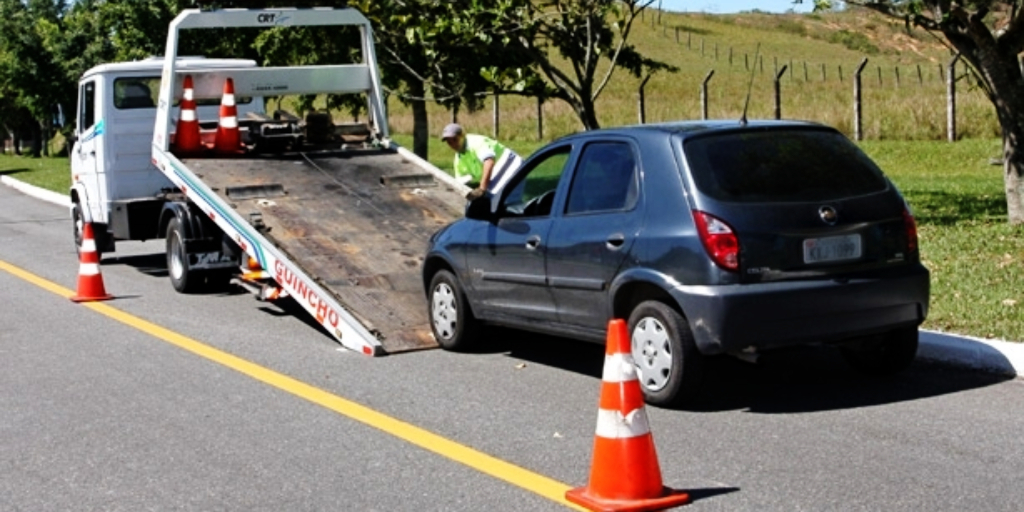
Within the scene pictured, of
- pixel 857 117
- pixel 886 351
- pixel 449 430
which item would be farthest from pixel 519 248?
pixel 857 117

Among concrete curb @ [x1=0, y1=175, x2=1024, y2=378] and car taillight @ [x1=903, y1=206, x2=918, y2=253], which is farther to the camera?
concrete curb @ [x1=0, y1=175, x2=1024, y2=378]

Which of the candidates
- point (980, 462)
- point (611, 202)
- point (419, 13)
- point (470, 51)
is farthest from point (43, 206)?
point (980, 462)

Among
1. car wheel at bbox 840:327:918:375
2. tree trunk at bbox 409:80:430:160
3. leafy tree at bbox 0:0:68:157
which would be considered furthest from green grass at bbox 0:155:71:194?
car wheel at bbox 840:327:918:375

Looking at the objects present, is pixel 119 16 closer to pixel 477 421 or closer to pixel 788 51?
pixel 477 421

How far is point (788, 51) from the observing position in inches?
2936

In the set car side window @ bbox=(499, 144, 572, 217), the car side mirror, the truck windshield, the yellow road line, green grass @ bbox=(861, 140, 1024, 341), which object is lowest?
the yellow road line

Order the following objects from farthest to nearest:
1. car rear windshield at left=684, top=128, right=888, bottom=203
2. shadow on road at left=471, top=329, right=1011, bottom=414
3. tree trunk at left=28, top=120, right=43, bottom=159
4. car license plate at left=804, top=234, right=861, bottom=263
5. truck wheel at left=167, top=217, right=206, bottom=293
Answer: tree trunk at left=28, top=120, right=43, bottom=159 → truck wheel at left=167, top=217, right=206, bottom=293 → shadow on road at left=471, top=329, right=1011, bottom=414 → car rear windshield at left=684, top=128, right=888, bottom=203 → car license plate at left=804, top=234, right=861, bottom=263

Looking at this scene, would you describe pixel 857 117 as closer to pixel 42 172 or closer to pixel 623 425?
pixel 42 172

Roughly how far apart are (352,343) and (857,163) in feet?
13.1

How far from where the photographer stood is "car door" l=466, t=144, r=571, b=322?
368 inches

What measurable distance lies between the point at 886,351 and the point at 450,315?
10.6 feet

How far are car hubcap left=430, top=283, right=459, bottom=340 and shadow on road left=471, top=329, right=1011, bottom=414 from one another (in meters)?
0.54

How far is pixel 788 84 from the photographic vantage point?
161 ft

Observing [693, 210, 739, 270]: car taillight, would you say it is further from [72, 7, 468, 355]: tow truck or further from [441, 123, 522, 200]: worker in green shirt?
[441, 123, 522, 200]: worker in green shirt
